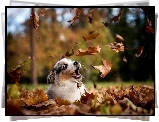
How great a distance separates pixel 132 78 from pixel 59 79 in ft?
2.14

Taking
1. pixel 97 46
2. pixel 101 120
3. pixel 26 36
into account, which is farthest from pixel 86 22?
pixel 101 120

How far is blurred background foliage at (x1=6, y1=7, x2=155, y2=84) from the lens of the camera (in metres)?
4.14

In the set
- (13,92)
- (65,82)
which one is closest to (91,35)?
(65,82)

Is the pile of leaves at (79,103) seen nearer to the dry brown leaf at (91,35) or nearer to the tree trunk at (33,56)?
the tree trunk at (33,56)

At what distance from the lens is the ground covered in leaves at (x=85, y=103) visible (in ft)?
13.5

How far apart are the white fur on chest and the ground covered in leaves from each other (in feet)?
0.12

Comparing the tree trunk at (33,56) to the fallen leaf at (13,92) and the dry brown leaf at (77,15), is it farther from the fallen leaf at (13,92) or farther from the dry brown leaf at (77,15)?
the dry brown leaf at (77,15)

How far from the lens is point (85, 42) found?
4164mm

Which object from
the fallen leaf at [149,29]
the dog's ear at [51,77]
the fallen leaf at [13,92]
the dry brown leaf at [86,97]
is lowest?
the dry brown leaf at [86,97]

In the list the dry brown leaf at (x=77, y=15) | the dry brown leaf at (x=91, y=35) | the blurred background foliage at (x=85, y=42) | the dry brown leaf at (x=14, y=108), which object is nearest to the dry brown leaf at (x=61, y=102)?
the blurred background foliage at (x=85, y=42)

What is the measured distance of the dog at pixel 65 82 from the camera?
4.10 meters

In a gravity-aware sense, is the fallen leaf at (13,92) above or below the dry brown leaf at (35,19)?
below

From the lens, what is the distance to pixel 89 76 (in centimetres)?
414

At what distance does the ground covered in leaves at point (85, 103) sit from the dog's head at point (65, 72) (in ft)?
0.52
